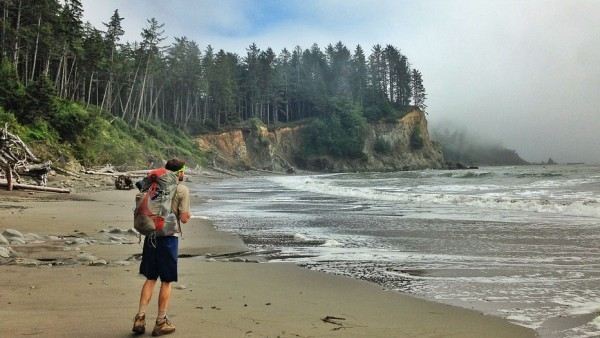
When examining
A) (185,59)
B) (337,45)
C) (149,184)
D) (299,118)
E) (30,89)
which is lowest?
(149,184)

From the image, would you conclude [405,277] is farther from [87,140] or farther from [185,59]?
[185,59]

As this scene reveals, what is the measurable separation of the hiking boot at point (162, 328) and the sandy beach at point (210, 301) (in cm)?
8

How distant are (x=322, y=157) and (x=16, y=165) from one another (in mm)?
75775

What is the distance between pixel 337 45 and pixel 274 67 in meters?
23.1

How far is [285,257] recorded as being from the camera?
7.57 m

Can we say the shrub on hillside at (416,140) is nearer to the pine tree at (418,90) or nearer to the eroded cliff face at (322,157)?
the eroded cliff face at (322,157)

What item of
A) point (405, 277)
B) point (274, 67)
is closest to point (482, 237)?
point (405, 277)

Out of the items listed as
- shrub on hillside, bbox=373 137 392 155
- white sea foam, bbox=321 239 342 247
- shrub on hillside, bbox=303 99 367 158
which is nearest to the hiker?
white sea foam, bbox=321 239 342 247

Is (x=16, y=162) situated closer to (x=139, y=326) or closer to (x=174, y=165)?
(x=174, y=165)

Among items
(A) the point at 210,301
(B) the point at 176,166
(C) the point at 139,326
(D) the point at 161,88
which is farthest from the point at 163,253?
(D) the point at 161,88

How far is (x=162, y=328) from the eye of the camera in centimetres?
368

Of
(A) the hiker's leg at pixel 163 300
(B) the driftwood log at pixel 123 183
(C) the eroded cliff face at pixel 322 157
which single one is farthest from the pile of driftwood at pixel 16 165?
(C) the eroded cliff face at pixel 322 157

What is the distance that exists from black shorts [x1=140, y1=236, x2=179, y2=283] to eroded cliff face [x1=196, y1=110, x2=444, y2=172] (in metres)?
64.2

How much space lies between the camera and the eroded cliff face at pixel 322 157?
76188 mm
